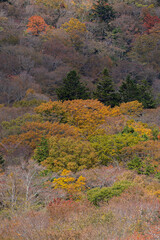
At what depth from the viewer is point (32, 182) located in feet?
55.9

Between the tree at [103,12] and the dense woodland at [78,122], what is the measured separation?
0.57 feet

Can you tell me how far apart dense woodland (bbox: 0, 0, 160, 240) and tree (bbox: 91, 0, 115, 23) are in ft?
0.57

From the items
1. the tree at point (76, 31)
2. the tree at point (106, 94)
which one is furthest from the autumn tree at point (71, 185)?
the tree at point (76, 31)

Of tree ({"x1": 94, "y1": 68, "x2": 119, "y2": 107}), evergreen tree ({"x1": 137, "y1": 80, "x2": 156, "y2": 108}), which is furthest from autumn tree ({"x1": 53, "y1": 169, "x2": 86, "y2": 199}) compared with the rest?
evergreen tree ({"x1": 137, "y1": 80, "x2": 156, "y2": 108})

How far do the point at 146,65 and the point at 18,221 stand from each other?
1706 inches

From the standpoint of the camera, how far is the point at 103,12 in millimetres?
55875

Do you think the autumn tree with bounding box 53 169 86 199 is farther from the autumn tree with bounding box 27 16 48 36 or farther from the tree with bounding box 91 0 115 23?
the tree with bounding box 91 0 115 23

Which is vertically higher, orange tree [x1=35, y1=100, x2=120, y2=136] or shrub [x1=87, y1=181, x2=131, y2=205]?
shrub [x1=87, y1=181, x2=131, y2=205]

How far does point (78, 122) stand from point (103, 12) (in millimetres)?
33411

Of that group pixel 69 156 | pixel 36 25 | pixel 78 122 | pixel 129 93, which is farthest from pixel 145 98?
pixel 36 25

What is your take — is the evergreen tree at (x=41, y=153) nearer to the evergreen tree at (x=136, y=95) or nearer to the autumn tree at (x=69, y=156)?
the autumn tree at (x=69, y=156)

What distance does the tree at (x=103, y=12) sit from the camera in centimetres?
5575

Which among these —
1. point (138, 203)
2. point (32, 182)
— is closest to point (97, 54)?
point (32, 182)

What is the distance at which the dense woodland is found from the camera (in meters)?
11.6
